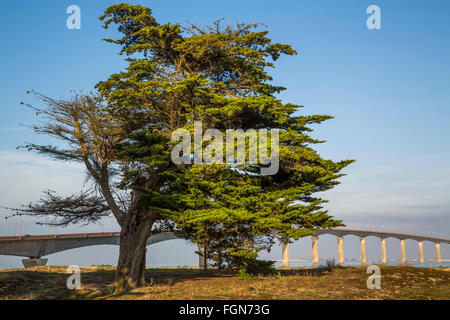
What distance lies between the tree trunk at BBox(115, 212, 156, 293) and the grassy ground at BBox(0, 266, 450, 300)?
2.42 feet

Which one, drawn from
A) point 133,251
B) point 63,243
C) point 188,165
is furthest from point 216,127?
point 63,243

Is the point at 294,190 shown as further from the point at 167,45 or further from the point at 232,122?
the point at 167,45

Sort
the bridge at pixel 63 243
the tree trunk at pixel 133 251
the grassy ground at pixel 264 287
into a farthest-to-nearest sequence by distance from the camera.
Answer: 1. the bridge at pixel 63 243
2. the tree trunk at pixel 133 251
3. the grassy ground at pixel 264 287

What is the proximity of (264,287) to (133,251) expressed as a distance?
20.2ft

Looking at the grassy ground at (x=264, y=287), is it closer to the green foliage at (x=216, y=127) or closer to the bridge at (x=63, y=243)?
the green foliage at (x=216, y=127)

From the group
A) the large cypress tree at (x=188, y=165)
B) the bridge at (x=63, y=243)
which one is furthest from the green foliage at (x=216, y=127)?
the bridge at (x=63, y=243)

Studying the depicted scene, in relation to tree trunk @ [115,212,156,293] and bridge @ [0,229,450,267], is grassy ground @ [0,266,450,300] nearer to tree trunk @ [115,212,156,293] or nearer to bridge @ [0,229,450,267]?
tree trunk @ [115,212,156,293]

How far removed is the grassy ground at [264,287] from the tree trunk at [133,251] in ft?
2.42

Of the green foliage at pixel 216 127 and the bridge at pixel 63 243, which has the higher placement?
the green foliage at pixel 216 127

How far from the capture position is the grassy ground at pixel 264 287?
12328 millimetres

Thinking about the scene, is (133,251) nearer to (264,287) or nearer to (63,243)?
(264,287)

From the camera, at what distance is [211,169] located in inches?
560

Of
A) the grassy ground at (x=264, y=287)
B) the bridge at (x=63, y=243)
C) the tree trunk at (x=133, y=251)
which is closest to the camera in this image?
the grassy ground at (x=264, y=287)

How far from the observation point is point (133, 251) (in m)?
16.5
